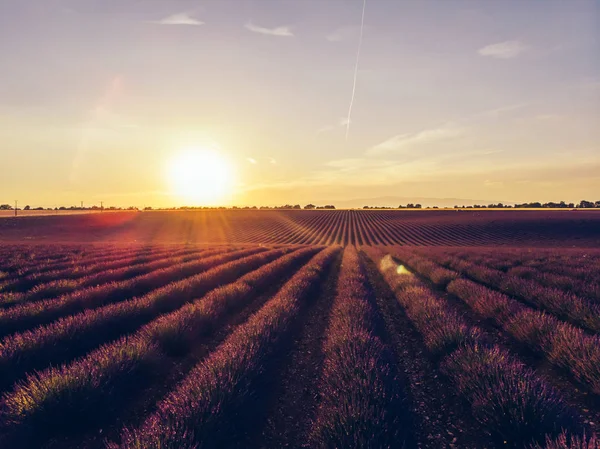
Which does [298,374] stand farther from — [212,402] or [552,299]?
[552,299]

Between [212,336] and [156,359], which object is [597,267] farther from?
[156,359]

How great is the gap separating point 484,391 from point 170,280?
9535 mm

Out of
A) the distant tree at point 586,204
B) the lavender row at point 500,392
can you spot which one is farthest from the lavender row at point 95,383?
the distant tree at point 586,204

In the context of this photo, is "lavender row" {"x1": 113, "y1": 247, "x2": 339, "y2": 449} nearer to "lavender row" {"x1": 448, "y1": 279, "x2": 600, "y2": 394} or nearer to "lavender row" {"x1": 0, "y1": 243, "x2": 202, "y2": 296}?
"lavender row" {"x1": 448, "y1": 279, "x2": 600, "y2": 394}

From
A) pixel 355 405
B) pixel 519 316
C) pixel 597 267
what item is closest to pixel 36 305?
pixel 355 405

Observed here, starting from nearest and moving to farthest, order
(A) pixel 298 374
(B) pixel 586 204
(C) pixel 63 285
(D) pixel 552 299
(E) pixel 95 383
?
1. (E) pixel 95 383
2. (A) pixel 298 374
3. (D) pixel 552 299
4. (C) pixel 63 285
5. (B) pixel 586 204

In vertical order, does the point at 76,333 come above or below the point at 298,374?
above

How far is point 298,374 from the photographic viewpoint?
14.7 ft

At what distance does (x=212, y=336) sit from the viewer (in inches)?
234

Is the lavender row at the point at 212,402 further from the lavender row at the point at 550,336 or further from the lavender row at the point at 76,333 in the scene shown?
the lavender row at the point at 550,336

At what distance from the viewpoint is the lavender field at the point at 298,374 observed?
A: 2.84 meters

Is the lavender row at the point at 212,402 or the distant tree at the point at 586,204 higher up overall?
the distant tree at the point at 586,204

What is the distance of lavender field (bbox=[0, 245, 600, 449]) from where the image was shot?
284cm

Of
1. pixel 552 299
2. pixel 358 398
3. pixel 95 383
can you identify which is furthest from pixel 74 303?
pixel 552 299
